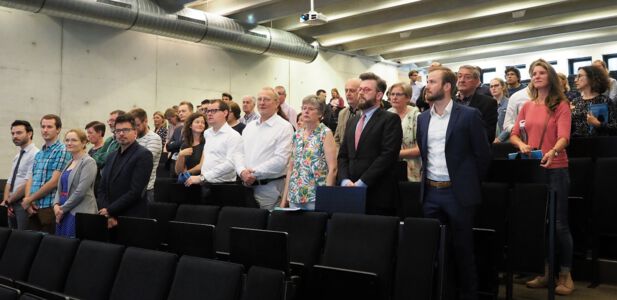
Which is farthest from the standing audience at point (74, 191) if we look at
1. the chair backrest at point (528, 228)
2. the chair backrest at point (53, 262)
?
the chair backrest at point (528, 228)

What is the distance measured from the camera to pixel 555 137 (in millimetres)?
3367

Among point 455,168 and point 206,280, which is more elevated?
point 455,168

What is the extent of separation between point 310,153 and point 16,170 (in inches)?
117

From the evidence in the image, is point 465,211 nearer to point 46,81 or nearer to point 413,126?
point 413,126

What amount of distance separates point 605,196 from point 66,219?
12.4 feet

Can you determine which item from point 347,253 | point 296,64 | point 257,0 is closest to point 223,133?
point 347,253

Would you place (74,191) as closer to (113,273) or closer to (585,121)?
(113,273)

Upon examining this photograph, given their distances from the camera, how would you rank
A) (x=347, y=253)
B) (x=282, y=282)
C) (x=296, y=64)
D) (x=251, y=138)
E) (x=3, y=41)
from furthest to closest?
(x=296, y=64) < (x=3, y=41) < (x=251, y=138) < (x=347, y=253) < (x=282, y=282)

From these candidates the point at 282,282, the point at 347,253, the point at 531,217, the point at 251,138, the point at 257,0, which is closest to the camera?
the point at 282,282

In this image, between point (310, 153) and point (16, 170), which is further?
point (16, 170)

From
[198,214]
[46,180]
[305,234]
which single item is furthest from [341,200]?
[46,180]

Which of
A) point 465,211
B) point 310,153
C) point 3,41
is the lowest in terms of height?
point 465,211

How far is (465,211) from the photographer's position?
9.02ft

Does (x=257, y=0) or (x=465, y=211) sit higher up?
(x=257, y=0)
